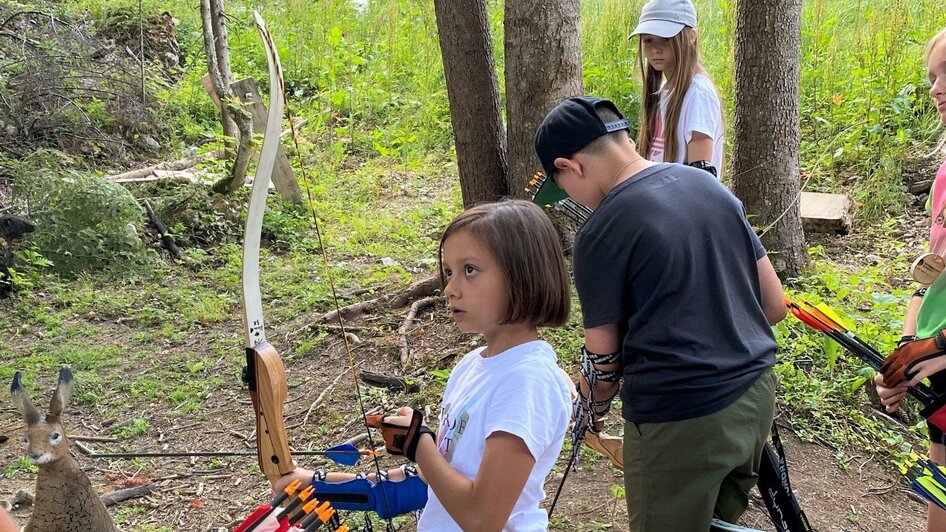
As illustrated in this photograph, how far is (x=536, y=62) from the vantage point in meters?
3.97

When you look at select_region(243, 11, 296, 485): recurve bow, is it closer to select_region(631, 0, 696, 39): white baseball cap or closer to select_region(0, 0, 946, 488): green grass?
select_region(631, 0, 696, 39): white baseball cap

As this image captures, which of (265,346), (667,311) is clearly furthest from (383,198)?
(667,311)

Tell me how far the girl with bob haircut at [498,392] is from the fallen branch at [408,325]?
7.68 feet

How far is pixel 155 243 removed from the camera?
20.2ft

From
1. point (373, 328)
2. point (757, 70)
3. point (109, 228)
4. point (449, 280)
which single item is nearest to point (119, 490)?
point (373, 328)

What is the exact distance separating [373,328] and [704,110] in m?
2.41

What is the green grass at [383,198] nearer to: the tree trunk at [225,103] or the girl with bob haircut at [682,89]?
the tree trunk at [225,103]

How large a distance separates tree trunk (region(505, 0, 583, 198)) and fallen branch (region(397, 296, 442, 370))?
0.98 meters

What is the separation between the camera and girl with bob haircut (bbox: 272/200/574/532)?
1.45 m

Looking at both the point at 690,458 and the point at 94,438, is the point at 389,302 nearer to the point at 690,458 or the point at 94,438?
the point at 94,438

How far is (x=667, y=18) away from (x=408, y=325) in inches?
90.3

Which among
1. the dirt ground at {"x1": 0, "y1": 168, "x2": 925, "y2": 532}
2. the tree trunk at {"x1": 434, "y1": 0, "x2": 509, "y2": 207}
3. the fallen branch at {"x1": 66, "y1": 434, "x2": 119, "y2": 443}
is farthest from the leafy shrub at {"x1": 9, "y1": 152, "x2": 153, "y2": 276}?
the tree trunk at {"x1": 434, "y1": 0, "x2": 509, "y2": 207}

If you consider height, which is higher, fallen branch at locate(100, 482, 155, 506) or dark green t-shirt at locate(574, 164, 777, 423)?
dark green t-shirt at locate(574, 164, 777, 423)

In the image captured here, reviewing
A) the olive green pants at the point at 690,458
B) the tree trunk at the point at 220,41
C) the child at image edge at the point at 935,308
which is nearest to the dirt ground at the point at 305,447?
the child at image edge at the point at 935,308
